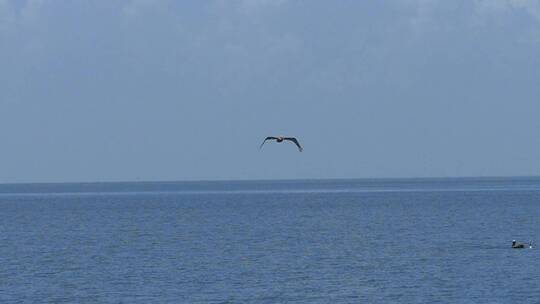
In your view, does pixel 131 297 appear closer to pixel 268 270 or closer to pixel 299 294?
pixel 299 294

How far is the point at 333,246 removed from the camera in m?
109

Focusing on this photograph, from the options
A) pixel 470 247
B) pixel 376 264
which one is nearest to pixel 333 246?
pixel 470 247

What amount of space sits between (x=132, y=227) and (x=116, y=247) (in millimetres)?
40266

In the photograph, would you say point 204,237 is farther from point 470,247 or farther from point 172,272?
point 172,272

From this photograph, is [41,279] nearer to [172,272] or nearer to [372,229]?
[172,272]

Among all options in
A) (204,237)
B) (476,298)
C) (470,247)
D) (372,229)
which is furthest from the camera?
(372,229)

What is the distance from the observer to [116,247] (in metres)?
112

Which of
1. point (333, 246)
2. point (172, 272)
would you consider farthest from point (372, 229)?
point (172, 272)

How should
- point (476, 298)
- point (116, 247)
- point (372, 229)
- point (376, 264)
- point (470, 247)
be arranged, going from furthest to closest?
Answer: point (372, 229), point (116, 247), point (470, 247), point (376, 264), point (476, 298)

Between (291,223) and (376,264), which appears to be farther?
(291,223)

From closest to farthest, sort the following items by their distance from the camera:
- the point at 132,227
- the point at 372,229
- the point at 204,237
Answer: the point at 204,237
the point at 372,229
the point at 132,227

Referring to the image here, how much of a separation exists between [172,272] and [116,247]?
2937 cm

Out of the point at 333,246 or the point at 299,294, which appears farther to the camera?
the point at 333,246

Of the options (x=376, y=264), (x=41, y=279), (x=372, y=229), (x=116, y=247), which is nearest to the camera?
(x=41, y=279)
